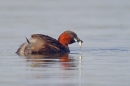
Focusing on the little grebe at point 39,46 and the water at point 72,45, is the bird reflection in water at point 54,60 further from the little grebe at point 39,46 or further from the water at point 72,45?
the little grebe at point 39,46

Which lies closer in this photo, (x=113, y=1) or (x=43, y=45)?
(x=43, y=45)

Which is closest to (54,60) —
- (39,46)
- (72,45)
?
(39,46)

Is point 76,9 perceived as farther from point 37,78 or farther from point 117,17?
point 37,78

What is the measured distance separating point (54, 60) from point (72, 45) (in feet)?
13.8

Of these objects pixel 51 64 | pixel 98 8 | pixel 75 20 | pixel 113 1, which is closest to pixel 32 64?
pixel 51 64

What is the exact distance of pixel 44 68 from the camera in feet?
52.7

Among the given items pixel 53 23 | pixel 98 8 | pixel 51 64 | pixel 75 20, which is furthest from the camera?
pixel 98 8

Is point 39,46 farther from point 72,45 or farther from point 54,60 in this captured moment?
point 72,45

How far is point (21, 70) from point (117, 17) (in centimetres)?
1621

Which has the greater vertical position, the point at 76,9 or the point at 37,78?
the point at 76,9

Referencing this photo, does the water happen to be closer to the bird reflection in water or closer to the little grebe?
the bird reflection in water

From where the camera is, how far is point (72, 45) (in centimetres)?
2194

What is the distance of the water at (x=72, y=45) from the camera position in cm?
1464

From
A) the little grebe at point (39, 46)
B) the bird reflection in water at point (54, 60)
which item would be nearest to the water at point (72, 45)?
the bird reflection in water at point (54, 60)
